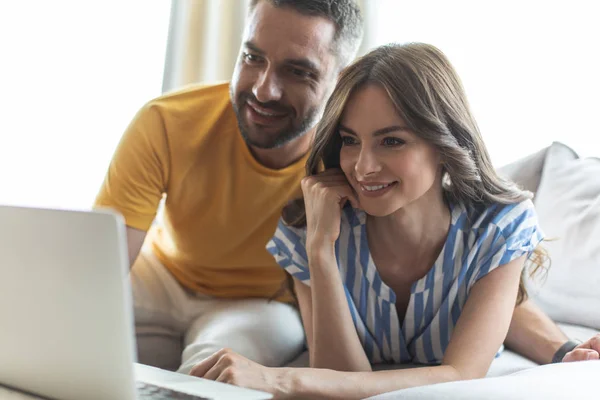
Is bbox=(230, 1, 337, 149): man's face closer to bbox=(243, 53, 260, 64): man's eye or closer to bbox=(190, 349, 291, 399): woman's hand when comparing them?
bbox=(243, 53, 260, 64): man's eye

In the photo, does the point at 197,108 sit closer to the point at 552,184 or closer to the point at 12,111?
the point at 552,184

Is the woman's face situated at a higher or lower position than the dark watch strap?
higher

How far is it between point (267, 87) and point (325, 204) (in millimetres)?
421

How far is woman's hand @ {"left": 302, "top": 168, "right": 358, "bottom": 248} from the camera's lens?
147 cm

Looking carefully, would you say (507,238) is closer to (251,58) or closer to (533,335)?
(533,335)

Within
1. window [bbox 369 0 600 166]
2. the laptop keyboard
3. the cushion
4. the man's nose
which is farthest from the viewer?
window [bbox 369 0 600 166]

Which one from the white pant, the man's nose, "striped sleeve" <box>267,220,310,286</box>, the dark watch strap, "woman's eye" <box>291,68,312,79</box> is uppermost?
"woman's eye" <box>291,68,312,79</box>

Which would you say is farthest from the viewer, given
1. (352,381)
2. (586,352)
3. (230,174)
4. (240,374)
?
(230,174)

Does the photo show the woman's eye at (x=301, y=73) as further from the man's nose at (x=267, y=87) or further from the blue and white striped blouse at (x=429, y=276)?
the blue and white striped blouse at (x=429, y=276)

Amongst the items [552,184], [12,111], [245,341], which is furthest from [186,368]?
[12,111]

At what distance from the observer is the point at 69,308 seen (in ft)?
2.67

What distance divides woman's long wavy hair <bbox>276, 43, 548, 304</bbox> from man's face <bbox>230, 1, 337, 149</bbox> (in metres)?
0.31

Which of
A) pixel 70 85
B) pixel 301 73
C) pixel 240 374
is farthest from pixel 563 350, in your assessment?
pixel 70 85

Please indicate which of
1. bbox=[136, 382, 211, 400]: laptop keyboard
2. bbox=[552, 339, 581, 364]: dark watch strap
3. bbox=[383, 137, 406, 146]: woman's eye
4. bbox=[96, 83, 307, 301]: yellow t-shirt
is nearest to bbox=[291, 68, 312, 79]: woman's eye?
bbox=[96, 83, 307, 301]: yellow t-shirt
